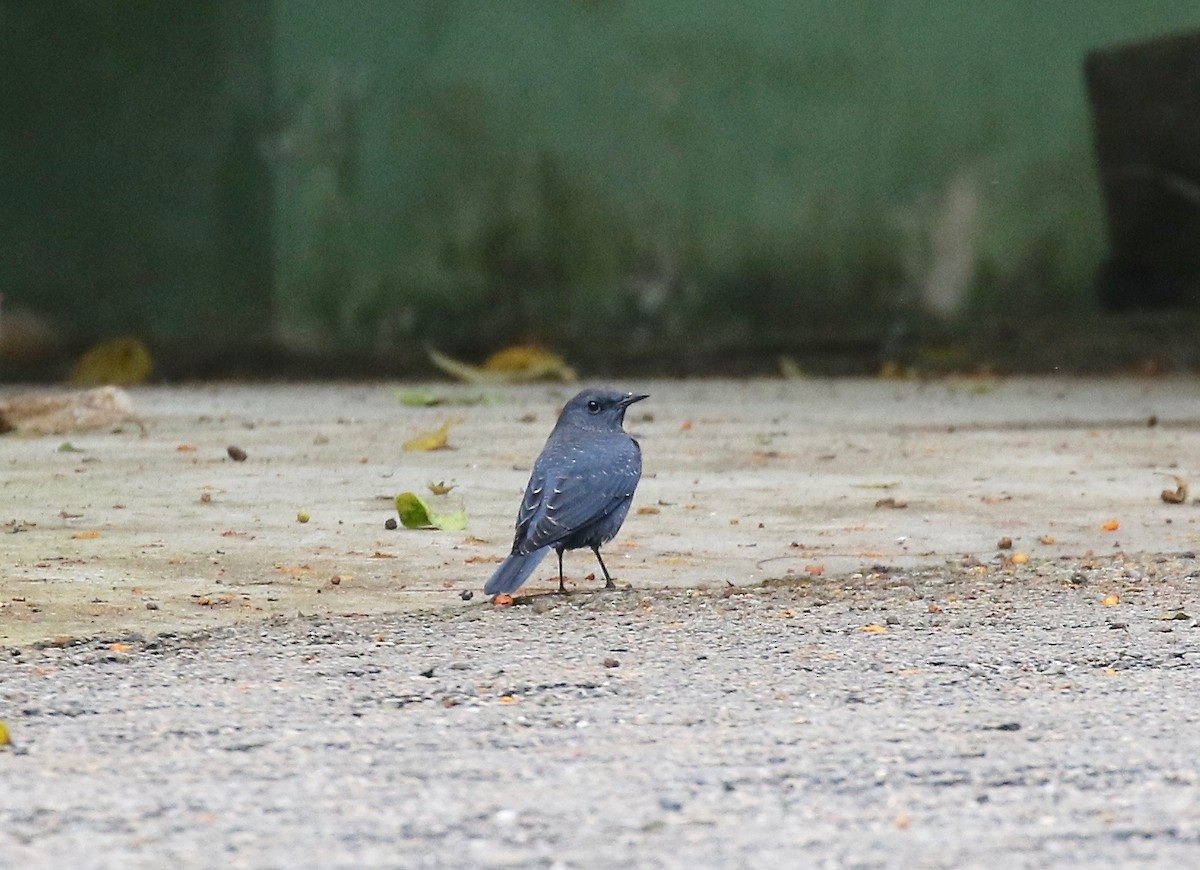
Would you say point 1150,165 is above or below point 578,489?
above

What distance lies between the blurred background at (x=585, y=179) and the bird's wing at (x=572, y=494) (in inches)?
249

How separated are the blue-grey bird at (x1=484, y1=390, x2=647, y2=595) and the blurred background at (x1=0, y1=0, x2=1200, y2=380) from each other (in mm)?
6127

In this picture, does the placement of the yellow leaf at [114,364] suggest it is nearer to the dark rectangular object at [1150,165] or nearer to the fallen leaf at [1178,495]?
the dark rectangular object at [1150,165]

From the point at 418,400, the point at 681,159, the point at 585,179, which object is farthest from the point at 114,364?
the point at 681,159

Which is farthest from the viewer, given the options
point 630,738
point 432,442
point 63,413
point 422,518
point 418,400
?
point 418,400

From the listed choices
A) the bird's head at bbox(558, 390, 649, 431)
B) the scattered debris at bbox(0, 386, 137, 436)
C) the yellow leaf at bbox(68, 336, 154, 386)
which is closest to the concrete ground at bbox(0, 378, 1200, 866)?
the bird's head at bbox(558, 390, 649, 431)

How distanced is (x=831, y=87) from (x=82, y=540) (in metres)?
6.59

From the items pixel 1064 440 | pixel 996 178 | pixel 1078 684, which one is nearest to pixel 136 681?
pixel 1078 684

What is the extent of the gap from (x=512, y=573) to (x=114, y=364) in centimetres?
702

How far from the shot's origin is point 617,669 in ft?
12.0

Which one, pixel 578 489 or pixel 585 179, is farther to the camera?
pixel 585 179

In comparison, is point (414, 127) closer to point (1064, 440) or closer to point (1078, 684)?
point (1064, 440)

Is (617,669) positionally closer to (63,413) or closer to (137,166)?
(63,413)

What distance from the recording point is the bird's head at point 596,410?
4.73m
